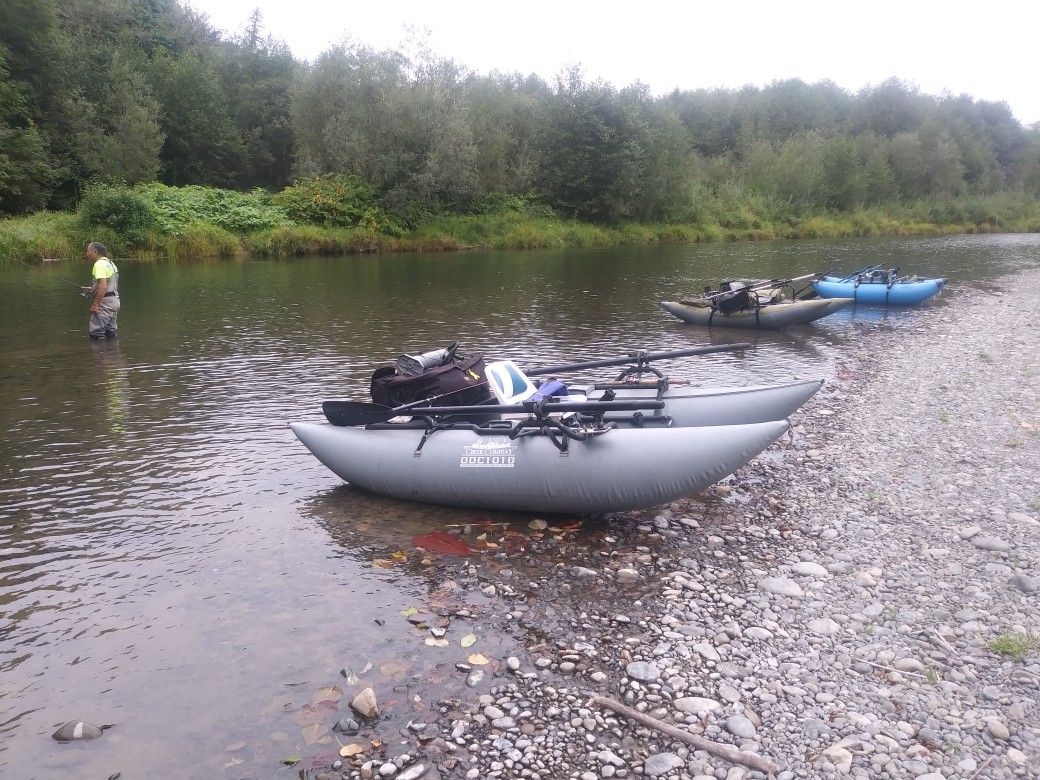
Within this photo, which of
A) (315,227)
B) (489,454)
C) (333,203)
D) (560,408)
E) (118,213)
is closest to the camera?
(489,454)

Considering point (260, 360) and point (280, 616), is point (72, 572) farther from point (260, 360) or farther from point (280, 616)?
point (260, 360)

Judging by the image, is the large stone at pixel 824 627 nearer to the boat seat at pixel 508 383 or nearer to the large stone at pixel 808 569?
Result: the large stone at pixel 808 569

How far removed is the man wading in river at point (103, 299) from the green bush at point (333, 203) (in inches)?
1011

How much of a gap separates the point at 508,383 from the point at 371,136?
40.2 meters

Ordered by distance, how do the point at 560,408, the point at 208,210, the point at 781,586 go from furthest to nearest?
the point at 208,210 → the point at 560,408 → the point at 781,586

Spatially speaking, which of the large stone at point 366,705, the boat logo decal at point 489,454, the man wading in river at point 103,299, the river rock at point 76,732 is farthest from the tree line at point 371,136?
the large stone at point 366,705

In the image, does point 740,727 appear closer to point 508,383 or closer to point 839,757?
point 839,757

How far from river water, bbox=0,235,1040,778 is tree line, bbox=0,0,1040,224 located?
27.0 meters

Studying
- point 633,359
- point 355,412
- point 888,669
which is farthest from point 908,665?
point 355,412

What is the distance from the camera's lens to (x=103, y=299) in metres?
14.9

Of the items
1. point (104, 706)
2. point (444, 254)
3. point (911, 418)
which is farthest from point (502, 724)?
point (444, 254)

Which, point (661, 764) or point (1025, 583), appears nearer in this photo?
point (661, 764)

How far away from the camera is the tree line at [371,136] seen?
133ft

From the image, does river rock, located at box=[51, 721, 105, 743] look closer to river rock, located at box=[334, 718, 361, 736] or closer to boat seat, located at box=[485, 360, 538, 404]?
river rock, located at box=[334, 718, 361, 736]
